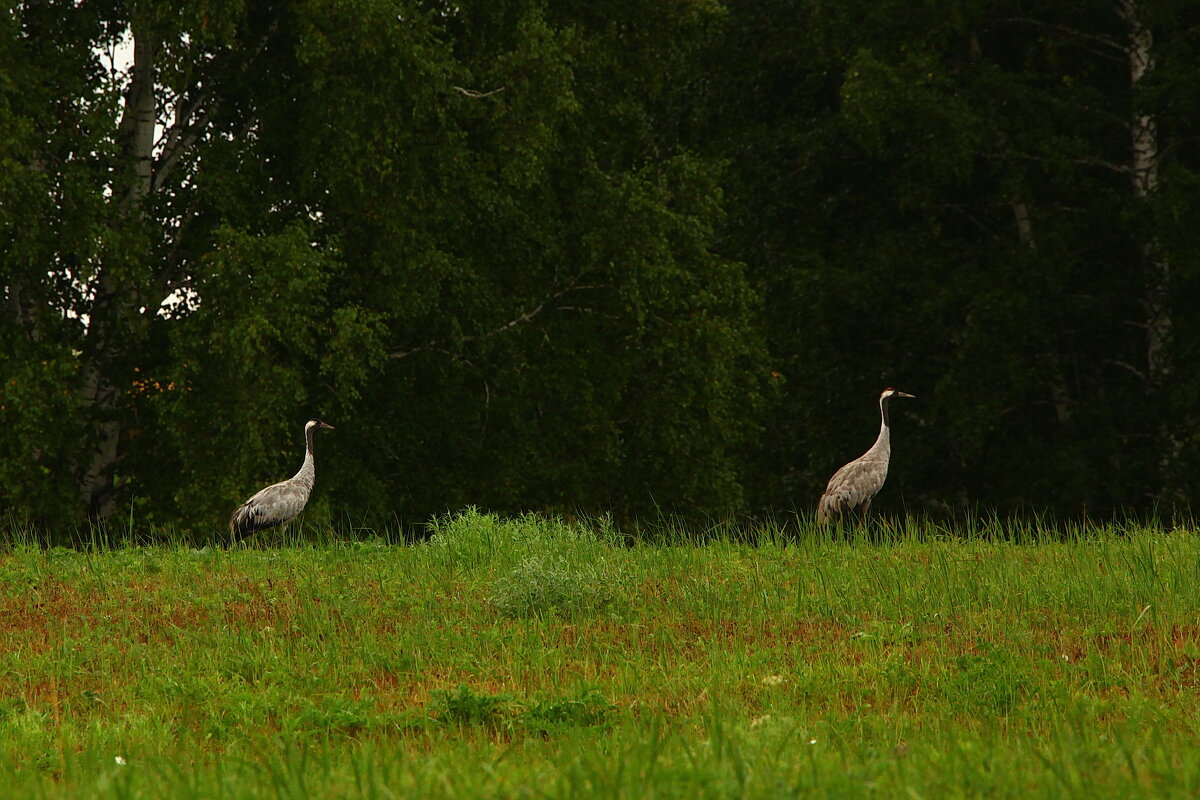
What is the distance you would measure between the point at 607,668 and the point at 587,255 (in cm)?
1467

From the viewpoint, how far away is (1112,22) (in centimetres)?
2642

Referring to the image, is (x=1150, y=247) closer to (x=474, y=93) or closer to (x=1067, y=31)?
(x=1067, y=31)

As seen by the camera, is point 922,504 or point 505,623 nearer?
point 505,623

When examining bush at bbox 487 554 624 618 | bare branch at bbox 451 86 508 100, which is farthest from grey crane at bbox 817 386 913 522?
bare branch at bbox 451 86 508 100

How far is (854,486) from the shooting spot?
63.1 feet

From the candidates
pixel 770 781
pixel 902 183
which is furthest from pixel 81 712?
pixel 902 183

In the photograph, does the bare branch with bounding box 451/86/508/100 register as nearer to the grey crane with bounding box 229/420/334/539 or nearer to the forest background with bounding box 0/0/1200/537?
the forest background with bounding box 0/0/1200/537

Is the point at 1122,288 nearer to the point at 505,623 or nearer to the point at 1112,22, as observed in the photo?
the point at 1112,22

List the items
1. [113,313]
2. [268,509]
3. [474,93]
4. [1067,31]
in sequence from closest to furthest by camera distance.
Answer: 1. [268,509]
2. [113,313]
3. [474,93]
4. [1067,31]

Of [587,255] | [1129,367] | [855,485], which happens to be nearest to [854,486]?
[855,485]

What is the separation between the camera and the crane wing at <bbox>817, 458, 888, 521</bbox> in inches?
754

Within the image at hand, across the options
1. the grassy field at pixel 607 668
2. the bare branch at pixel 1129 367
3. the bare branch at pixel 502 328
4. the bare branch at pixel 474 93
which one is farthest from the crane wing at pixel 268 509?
the bare branch at pixel 1129 367

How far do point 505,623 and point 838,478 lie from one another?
28.8 ft

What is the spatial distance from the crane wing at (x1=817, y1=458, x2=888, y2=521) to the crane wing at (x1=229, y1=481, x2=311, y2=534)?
252 inches
